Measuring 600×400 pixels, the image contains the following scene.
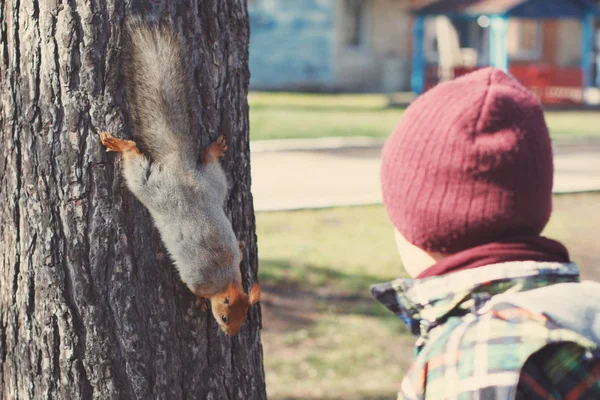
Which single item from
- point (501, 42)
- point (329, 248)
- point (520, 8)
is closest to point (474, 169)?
point (329, 248)

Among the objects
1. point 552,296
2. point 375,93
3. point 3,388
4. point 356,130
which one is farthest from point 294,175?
point 375,93

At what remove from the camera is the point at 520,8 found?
58.9 ft

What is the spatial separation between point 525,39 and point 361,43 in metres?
4.93

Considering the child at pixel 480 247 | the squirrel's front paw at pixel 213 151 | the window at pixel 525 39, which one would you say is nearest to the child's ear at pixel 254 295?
the squirrel's front paw at pixel 213 151

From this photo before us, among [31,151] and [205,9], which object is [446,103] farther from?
[31,151]

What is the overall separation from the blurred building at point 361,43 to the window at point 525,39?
0.03 metres

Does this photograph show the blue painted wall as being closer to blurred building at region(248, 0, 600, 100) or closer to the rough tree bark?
blurred building at region(248, 0, 600, 100)

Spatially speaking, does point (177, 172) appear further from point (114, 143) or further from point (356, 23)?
point (356, 23)

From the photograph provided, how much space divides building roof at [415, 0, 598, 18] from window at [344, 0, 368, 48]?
470cm

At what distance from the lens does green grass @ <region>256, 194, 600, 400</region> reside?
4234 millimetres

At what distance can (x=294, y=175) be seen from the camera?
9305 millimetres

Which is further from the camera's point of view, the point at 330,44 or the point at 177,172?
the point at 330,44

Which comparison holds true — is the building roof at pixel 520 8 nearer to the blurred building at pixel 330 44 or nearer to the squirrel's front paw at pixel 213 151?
the blurred building at pixel 330 44

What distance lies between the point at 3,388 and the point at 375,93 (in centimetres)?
2171
